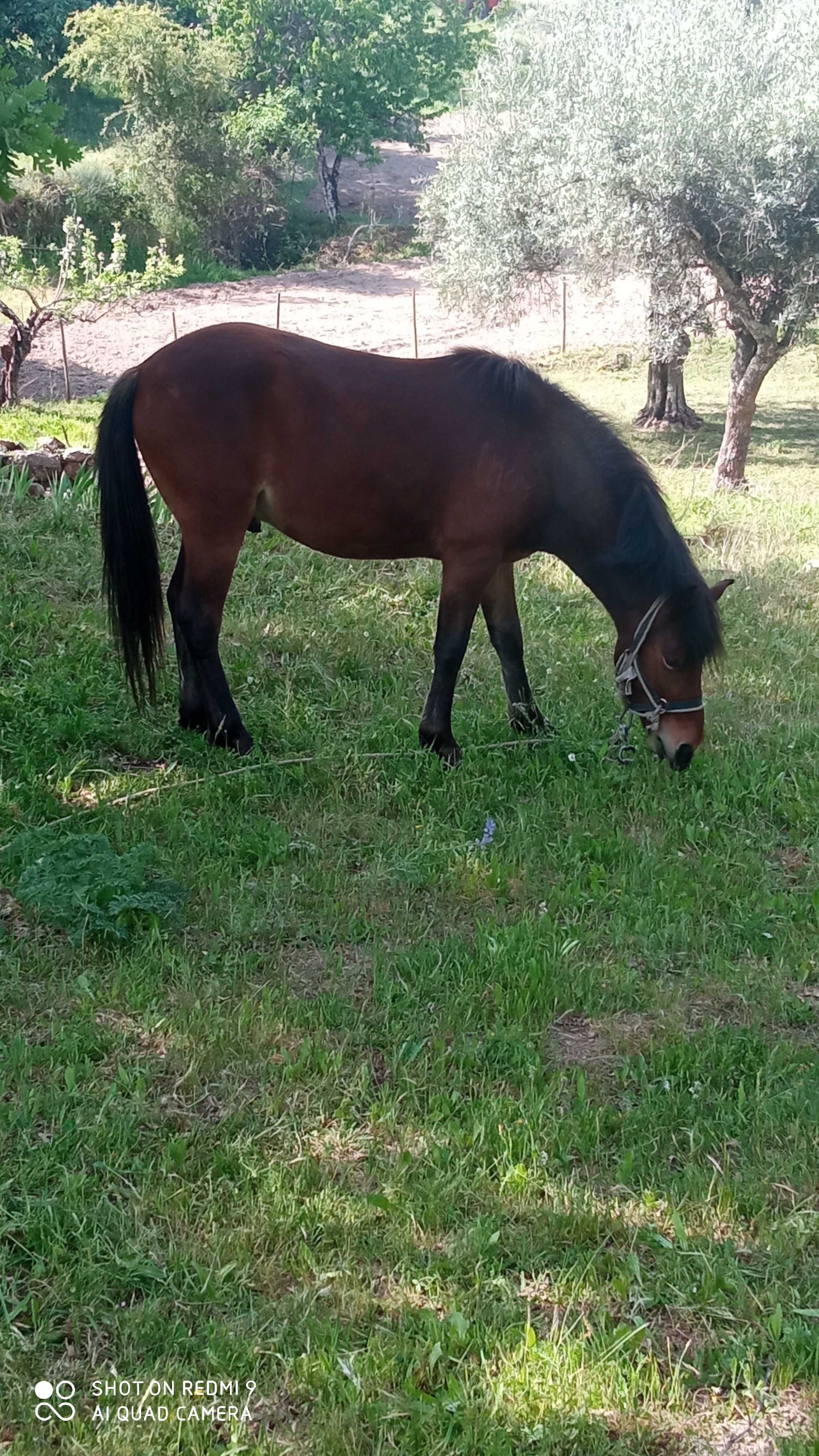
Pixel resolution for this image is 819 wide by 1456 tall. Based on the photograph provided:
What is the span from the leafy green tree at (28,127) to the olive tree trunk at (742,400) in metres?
9.42

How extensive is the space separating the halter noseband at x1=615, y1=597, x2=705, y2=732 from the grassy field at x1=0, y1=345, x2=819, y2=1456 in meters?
Result: 0.28

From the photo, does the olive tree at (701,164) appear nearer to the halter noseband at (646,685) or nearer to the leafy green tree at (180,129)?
the halter noseband at (646,685)

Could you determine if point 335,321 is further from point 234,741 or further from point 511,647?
point 234,741

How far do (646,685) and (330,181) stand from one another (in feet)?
107

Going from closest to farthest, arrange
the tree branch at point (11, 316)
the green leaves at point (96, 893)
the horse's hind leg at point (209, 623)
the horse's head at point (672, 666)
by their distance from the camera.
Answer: the green leaves at point (96, 893)
the horse's head at point (672, 666)
the horse's hind leg at point (209, 623)
the tree branch at point (11, 316)

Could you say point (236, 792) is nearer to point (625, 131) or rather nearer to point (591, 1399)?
point (591, 1399)

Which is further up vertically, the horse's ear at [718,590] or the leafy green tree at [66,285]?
the leafy green tree at [66,285]

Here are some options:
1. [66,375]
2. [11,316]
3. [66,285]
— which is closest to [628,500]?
[11,316]

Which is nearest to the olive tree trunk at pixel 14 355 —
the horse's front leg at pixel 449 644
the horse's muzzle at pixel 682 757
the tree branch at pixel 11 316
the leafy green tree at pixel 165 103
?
the tree branch at pixel 11 316

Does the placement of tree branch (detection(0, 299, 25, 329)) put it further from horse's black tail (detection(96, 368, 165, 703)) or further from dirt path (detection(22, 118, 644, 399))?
horse's black tail (detection(96, 368, 165, 703))

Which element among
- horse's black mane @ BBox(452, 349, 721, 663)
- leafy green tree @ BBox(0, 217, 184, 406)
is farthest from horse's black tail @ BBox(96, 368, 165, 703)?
leafy green tree @ BBox(0, 217, 184, 406)

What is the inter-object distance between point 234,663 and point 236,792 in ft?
4.46

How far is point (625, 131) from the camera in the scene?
11.8 metres

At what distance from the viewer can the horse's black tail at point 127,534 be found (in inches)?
185
